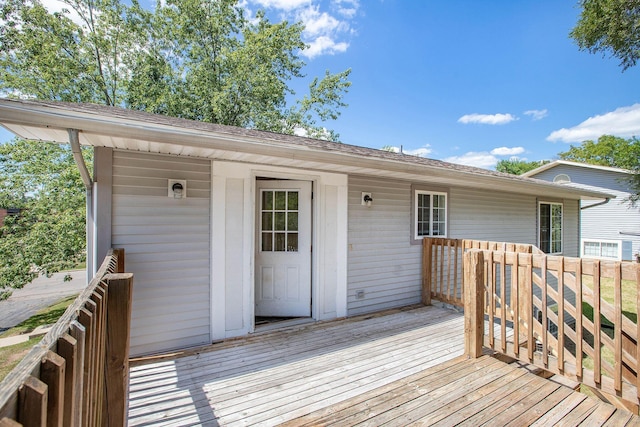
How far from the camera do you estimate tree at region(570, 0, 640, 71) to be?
7180 millimetres

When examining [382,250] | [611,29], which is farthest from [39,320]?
[611,29]

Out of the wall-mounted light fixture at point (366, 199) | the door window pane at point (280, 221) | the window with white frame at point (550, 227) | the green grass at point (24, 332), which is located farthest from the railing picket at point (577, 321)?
the green grass at point (24, 332)

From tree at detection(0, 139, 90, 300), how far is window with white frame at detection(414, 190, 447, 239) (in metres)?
10.3

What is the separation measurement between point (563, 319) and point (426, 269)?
8.65 ft

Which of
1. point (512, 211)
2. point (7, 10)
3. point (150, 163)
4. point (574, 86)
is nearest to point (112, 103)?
point (7, 10)

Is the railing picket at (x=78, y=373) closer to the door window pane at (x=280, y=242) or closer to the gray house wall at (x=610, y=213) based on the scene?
the door window pane at (x=280, y=242)

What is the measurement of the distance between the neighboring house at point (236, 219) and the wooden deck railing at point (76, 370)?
57.6 inches

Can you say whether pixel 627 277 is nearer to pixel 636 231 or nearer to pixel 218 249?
pixel 218 249

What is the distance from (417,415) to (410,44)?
13.2m

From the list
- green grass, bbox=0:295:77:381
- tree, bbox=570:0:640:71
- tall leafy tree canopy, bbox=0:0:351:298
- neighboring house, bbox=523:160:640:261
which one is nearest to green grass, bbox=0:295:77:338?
green grass, bbox=0:295:77:381

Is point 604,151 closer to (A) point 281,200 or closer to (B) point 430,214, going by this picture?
(B) point 430,214

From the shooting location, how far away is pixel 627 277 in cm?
232

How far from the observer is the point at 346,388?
8.93 feet

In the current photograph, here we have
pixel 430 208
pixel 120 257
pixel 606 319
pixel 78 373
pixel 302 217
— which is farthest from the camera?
pixel 606 319
